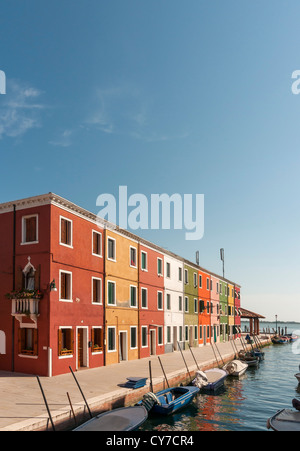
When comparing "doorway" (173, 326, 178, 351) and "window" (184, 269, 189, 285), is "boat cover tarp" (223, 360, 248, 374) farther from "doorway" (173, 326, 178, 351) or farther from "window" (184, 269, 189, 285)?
"window" (184, 269, 189, 285)

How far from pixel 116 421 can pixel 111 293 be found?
49.3 feet

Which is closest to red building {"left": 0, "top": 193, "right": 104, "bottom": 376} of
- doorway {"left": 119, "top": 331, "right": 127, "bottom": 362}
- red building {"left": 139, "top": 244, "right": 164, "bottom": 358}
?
doorway {"left": 119, "top": 331, "right": 127, "bottom": 362}

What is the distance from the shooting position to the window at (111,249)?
29.2 m

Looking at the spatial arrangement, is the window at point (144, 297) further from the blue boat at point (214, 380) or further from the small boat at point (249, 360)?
the small boat at point (249, 360)

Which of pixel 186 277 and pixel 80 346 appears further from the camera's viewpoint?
pixel 186 277

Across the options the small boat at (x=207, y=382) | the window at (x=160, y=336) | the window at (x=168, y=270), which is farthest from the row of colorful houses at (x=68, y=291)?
the small boat at (x=207, y=382)

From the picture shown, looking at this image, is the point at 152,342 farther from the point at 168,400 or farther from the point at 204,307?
the point at 204,307

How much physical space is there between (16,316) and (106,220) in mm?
9092

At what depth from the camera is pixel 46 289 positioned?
2244 centimetres

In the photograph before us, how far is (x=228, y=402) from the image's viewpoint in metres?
21.9

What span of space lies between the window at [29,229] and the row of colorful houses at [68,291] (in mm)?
60

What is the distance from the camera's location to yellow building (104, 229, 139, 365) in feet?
93.2

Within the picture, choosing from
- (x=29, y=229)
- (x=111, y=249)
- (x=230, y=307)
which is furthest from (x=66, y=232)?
(x=230, y=307)
